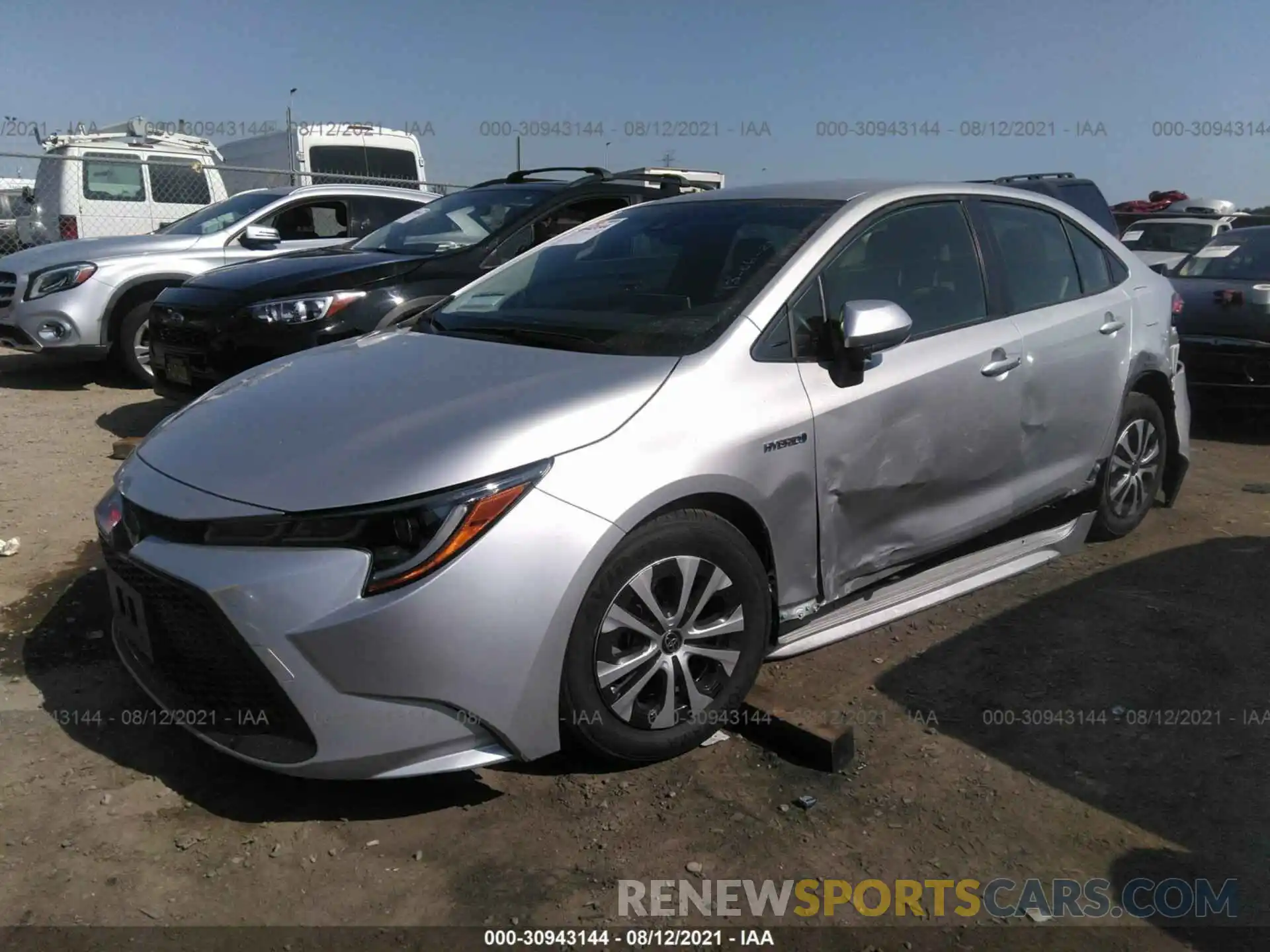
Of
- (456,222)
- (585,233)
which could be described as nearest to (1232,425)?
(456,222)

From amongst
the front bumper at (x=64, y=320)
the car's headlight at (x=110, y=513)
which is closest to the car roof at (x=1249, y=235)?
the car's headlight at (x=110, y=513)

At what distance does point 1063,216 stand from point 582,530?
3068 mm

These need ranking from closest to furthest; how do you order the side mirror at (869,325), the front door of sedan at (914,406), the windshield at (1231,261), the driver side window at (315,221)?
the side mirror at (869,325)
the front door of sedan at (914,406)
the windshield at (1231,261)
the driver side window at (315,221)

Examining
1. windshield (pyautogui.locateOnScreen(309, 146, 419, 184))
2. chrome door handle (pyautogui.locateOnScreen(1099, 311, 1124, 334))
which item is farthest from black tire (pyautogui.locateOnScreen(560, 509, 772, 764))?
windshield (pyautogui.locateOnScreen(309, 146, 419, 184))

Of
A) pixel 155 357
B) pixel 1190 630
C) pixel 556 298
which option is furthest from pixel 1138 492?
pixel 155 357

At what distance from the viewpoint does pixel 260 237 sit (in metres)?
7.88

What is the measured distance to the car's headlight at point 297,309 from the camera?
5953 millimetres

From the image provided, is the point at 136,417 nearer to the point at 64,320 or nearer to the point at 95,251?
the point at 64,320

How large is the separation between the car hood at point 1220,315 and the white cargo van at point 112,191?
1072 cm

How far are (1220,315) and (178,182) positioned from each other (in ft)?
37.9

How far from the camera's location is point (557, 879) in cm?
260

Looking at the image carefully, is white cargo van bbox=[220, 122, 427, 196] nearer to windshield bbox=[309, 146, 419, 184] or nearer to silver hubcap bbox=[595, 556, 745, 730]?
windshield bbox=[309, 146, 419, 184]

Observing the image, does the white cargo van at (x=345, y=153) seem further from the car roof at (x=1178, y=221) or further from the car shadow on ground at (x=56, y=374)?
the car roof at (x=1178, y=221)

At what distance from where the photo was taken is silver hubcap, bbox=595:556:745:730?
9.27 feet
